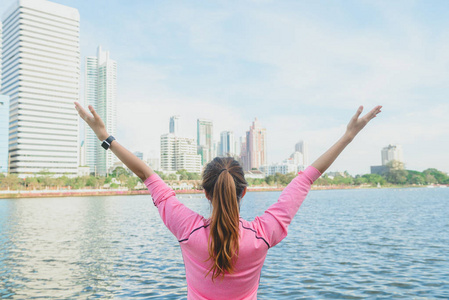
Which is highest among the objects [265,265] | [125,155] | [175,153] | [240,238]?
[175,153]

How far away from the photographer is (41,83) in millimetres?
133500

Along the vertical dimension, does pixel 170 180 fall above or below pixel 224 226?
below

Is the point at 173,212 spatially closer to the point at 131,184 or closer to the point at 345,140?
the point at 345,140

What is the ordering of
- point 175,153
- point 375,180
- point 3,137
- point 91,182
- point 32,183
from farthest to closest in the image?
point 175,153 < point 375,180 < point 3,137 < point 91,182 < point 32,183

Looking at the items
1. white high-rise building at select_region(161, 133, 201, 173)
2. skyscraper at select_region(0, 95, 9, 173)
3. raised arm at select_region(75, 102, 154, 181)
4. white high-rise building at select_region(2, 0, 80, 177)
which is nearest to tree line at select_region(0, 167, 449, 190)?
skyscraper at select_region(0, 95, 9, 173)

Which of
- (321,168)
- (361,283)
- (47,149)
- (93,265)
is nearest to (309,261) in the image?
(361,283)

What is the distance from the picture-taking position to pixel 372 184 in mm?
174875

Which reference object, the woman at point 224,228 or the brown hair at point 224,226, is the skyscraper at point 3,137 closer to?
the woman at point 224,228

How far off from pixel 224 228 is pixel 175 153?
18300 centimetres

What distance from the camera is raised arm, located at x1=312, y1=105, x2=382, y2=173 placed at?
7.22 ft

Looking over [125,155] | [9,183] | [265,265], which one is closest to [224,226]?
[125,155]

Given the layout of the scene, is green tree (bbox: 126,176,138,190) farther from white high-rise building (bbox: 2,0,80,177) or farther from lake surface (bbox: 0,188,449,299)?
lake surface (bbox: 0,188,449,299)

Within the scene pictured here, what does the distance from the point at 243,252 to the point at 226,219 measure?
21 cm

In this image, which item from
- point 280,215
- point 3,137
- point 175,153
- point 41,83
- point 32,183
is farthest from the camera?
point 175,153
